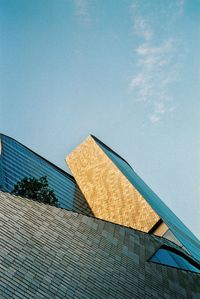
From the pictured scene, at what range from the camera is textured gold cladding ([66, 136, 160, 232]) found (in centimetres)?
2714

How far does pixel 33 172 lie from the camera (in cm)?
3519

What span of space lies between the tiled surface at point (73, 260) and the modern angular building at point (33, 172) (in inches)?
543

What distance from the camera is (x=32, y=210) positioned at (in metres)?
15.2

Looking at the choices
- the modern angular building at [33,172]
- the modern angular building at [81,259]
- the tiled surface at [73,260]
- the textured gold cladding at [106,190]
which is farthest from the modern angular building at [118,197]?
the tiled surface at [73,260]

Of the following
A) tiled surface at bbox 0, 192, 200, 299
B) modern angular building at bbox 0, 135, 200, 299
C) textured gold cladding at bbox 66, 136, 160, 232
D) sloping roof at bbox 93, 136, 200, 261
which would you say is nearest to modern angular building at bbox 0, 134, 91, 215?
textured gold cladding at bbox 66, 136, 160, 232

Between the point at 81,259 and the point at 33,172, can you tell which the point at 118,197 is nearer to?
the point at 33,172

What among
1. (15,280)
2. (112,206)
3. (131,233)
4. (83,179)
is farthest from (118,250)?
(83,179)

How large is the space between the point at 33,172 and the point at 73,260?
22656 mm

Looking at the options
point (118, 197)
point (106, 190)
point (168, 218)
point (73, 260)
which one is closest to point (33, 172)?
point (106, 190)

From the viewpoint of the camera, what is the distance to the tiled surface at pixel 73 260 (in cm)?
1106

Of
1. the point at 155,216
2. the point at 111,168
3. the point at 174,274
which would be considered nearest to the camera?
the point at 174,274

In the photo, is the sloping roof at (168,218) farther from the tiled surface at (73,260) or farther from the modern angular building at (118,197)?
the tiled surface at (73,260)

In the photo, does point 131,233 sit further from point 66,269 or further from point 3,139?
point 3,139

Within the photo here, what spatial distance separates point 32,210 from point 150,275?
209 inches
